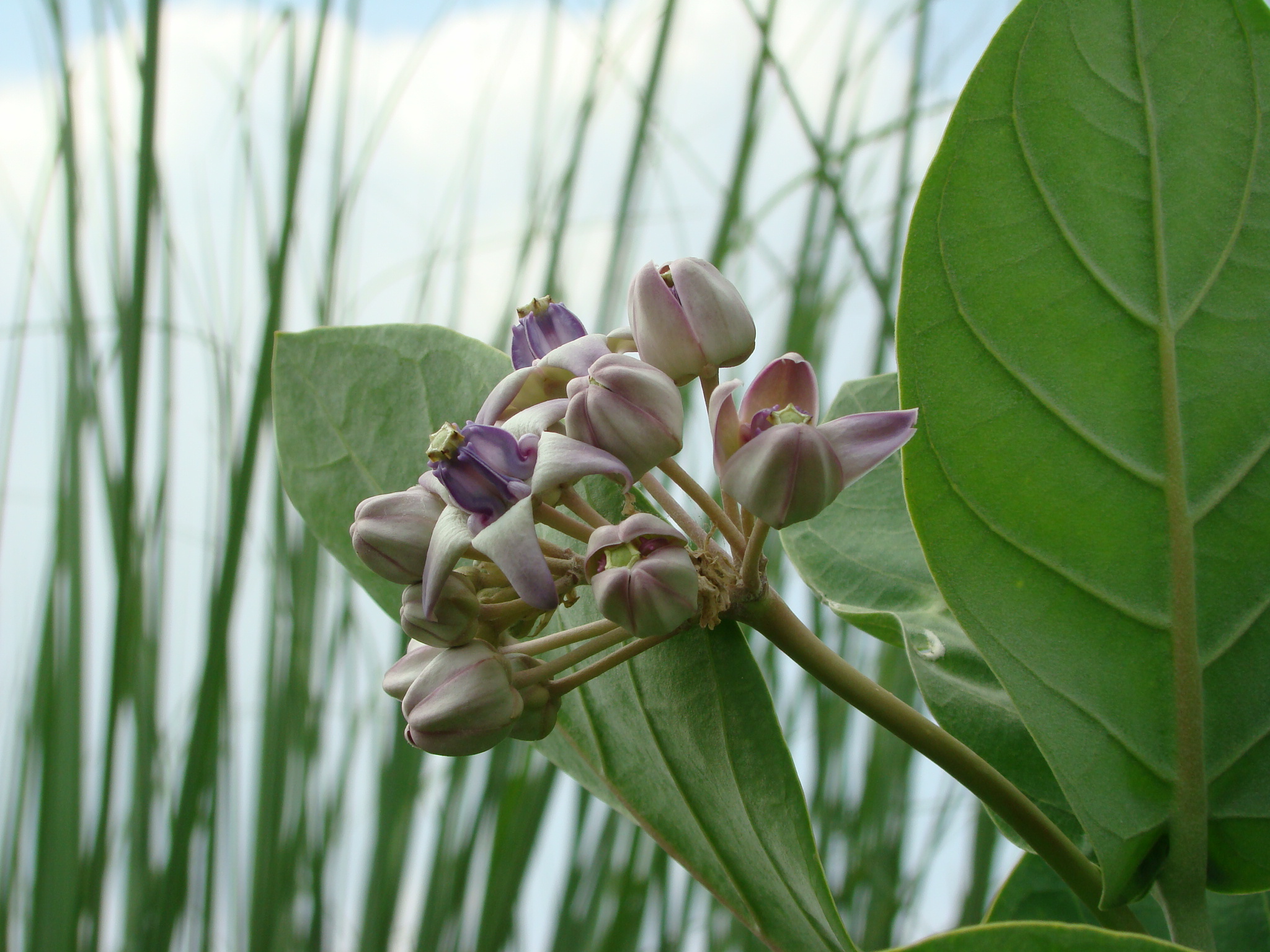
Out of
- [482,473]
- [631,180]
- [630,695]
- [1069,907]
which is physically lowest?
[1069,907]

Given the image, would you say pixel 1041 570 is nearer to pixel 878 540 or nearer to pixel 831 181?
pixel 878 540

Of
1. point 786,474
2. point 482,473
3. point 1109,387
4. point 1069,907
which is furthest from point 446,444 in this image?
point 1069,907

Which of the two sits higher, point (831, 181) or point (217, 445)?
point (831, 181)

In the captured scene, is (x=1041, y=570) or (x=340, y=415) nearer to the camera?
(x=1041, y=570)

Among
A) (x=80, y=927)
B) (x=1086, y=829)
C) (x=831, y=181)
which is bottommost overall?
(x=80, y=927)

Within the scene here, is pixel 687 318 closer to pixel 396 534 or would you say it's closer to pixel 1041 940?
pixel 396 534

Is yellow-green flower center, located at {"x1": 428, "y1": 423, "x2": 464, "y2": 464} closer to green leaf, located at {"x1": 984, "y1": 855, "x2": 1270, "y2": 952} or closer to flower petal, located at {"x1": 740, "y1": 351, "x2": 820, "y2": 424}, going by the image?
flower petal, located at {"x1": 740, "y1": 351, "x2": 820, "y2": 424}

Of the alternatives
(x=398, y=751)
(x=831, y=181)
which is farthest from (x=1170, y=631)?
(x=398, y=751)
